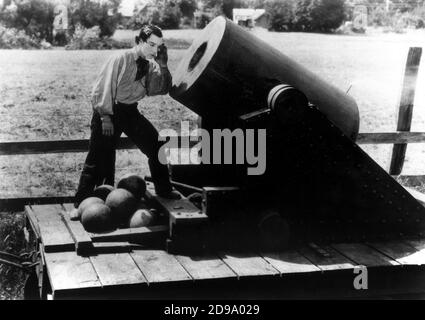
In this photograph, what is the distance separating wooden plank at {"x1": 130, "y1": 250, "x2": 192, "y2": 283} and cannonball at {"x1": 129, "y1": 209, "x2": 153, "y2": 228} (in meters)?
0.32

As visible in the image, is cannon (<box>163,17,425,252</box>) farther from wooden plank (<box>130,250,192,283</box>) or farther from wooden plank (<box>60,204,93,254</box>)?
wooden plank (<box>60,204,93,254</box>)

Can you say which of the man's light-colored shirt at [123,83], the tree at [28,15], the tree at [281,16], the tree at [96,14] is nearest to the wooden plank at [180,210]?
the man's light-colored shirt at [123,83]

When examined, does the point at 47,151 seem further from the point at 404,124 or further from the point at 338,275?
the point at 404,124

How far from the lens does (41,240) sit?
5.08 m

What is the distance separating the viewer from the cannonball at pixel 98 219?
5156 millimetres

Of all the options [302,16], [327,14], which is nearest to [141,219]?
[302,16]

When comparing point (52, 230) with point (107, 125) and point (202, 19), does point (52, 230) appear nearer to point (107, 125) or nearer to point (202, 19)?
point (107, 125)

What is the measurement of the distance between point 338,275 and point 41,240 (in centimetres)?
241

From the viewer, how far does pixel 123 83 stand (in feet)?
17.7

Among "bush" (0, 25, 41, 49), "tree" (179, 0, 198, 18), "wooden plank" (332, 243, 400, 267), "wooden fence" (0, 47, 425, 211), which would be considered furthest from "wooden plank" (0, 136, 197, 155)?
"tree" (179, 0, 198, 18)

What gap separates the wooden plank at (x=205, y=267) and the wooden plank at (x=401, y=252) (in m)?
1.46

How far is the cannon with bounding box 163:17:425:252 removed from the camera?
5.15 m

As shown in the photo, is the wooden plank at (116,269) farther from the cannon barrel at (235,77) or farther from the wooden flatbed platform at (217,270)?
the cannon barrel at (235,77)
